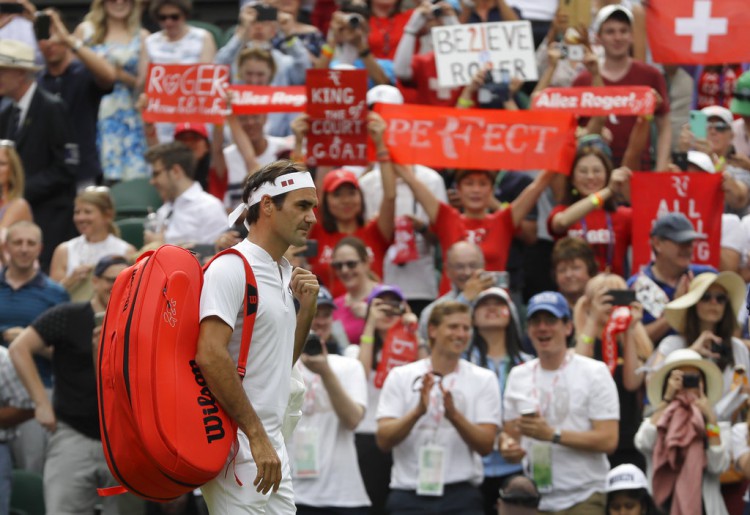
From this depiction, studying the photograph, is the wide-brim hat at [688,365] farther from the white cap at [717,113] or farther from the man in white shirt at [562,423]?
the white cap at [717,113]

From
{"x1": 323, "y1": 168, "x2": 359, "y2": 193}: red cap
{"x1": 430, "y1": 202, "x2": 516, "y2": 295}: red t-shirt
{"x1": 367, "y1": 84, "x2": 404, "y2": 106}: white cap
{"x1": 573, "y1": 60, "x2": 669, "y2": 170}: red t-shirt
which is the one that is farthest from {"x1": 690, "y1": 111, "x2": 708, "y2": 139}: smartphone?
{"x1": 323, "y1": 168, "x2": 359, "y2": 193}: red cap

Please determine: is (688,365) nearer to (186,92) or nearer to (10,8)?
(186,92)

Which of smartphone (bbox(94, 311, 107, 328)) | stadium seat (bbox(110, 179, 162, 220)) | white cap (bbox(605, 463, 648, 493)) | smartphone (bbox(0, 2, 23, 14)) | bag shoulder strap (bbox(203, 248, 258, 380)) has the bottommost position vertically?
white cap (bbox(605, 463, 648, 493))

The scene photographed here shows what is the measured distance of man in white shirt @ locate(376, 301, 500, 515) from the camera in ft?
32.8

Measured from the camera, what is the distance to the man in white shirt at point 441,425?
1001 cm

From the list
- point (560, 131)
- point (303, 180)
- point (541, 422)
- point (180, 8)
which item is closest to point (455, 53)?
point (560, 131)

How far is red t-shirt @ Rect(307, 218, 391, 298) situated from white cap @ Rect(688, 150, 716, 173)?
2338mm

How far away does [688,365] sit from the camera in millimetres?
9859

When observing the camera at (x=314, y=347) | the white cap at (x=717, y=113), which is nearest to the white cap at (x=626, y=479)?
the camera at (x=314, y=347)

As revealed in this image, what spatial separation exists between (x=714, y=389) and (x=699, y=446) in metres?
0.45

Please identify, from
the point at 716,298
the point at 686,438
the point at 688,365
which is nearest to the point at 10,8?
the point at 716,298

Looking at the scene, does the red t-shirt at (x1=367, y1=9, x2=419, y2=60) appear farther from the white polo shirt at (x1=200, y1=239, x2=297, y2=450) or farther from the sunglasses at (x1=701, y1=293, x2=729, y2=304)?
the white polo shirt at (x1=200, y1=239, x2=297, y2=450)

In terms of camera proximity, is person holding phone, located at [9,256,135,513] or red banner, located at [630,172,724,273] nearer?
person holding phone, located at [9,256,135,513]

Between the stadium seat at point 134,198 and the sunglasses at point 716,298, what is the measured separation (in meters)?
5.52
